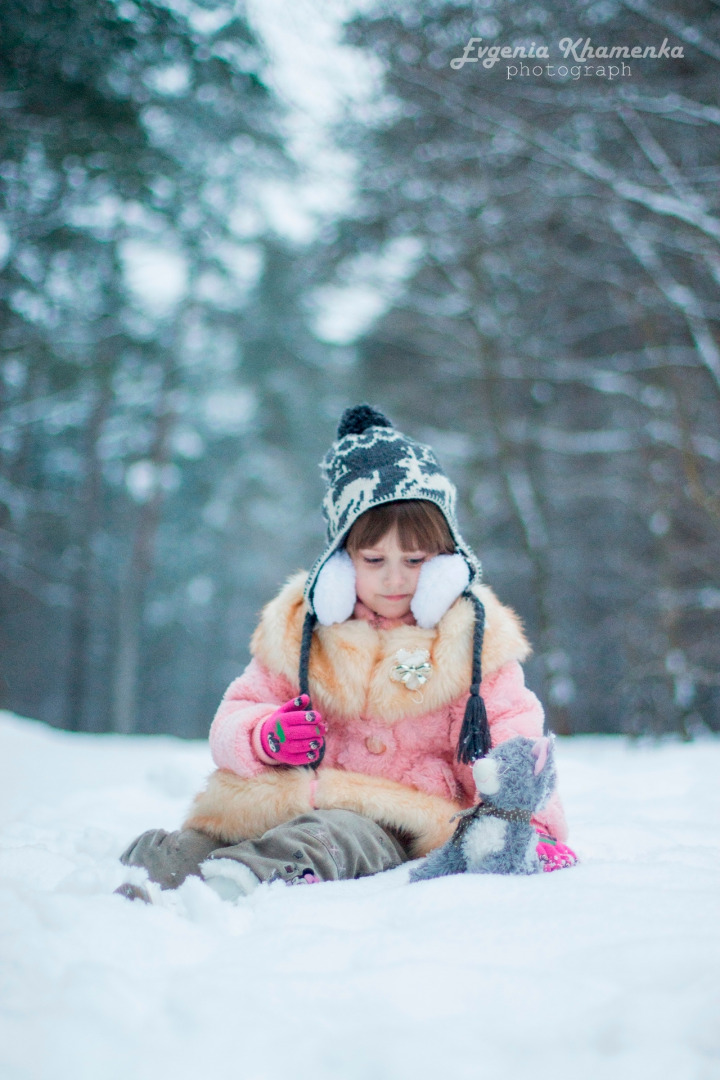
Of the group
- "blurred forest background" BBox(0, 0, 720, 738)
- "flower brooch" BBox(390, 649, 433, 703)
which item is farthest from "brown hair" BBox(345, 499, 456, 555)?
"blurred forest background" BBox(0, 0, 720, 738)

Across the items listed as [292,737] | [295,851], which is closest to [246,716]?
[292,737]

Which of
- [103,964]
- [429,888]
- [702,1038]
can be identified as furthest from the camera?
[429,888]

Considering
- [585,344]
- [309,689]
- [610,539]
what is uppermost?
[585,344]

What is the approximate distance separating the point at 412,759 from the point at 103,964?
3.76ft

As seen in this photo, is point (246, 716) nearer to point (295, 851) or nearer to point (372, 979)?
point (295, 851)

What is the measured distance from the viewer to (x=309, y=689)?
7.16 feet

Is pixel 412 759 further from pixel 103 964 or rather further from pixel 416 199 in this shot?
pixel 416 199

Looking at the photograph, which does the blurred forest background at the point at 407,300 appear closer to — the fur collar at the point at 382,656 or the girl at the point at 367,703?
the girl at the point at 367,703

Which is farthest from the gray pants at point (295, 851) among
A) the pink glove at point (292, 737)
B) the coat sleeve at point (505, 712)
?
the coat sleeve at point (505, 712)

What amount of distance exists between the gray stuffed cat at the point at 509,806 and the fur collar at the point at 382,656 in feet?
1.34

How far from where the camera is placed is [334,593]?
88.7 inches

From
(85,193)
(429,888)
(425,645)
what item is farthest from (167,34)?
(429,888)

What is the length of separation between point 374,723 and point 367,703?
0.07 metres

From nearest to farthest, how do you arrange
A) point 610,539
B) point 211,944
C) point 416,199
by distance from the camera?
point 211,944
point 416,199
point 610,539
